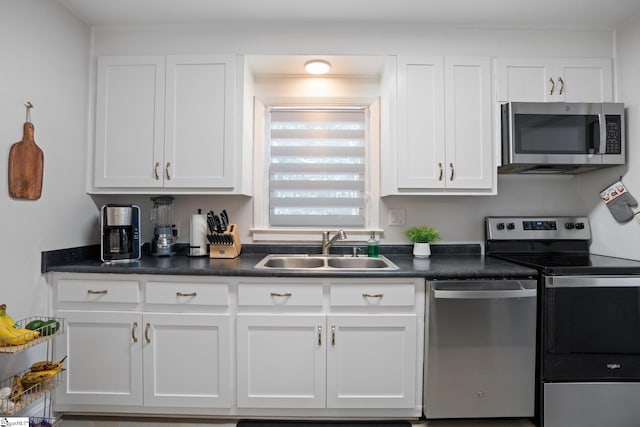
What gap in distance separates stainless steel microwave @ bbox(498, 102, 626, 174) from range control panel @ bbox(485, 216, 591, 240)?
48 cm

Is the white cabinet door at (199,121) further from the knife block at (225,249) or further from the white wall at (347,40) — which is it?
the knife block at (225,249)

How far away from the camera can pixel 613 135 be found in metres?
2.05

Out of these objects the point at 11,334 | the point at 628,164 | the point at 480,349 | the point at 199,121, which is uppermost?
the point at 199,121

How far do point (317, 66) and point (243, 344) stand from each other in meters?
1.86

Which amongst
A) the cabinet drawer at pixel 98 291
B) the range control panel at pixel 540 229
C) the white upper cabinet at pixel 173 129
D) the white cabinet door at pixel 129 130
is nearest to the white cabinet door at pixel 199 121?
the white upper cabinet at pixel 173 129

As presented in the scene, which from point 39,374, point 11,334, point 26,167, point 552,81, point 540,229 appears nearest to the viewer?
point 11,334

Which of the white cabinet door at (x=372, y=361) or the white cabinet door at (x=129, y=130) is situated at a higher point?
the white cabinet door at (x=129, y=130)

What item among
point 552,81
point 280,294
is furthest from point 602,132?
point 280,294

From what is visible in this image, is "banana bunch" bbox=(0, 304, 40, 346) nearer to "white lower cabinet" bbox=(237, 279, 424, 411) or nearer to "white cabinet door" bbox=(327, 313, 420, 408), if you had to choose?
"white lower cabinet" bbox=(237, 279, 424, 411)

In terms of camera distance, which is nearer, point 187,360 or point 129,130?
point 187,360

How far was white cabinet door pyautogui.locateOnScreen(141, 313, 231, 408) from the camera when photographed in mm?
1811

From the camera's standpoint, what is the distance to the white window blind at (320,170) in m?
2.54

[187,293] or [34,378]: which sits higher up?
[187,293]

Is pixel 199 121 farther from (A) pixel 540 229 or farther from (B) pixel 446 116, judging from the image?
(A) pixel 540 229
